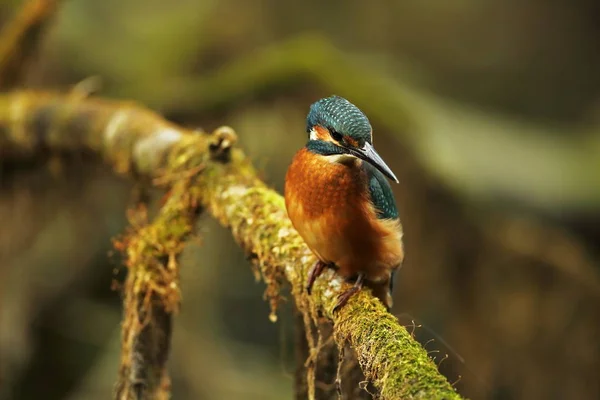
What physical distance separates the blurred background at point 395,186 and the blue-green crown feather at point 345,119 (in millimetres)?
553

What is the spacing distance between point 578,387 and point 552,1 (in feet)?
18.5

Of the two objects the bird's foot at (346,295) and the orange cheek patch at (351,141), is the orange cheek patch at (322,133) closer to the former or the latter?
the orange cheek patch at (351,141)

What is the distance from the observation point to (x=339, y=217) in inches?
89.6

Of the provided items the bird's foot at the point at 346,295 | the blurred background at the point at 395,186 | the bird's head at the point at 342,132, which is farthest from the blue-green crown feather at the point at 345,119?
the blurred background at the point at 395,186

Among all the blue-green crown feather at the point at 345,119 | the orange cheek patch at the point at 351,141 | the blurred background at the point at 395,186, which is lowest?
the blurred background at the point at 395,186

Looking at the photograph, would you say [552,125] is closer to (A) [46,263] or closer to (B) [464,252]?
(B) [464,252]

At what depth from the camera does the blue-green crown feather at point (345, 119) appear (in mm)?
2111

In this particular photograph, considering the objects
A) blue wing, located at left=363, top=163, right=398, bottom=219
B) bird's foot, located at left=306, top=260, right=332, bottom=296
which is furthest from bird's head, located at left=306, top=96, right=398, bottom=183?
bird's foot, located at left=306, top=260, right=332, bottom=296

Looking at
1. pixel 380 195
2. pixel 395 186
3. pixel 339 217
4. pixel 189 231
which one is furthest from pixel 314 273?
pixel 395 186

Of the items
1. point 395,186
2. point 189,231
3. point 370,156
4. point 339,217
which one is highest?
point 370,156

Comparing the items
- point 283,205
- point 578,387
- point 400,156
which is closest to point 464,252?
point 400,156

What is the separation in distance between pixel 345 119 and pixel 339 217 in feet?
1.03

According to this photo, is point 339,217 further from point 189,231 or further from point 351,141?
point 189,231

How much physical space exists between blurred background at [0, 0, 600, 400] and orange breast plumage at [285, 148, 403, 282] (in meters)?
0.32
